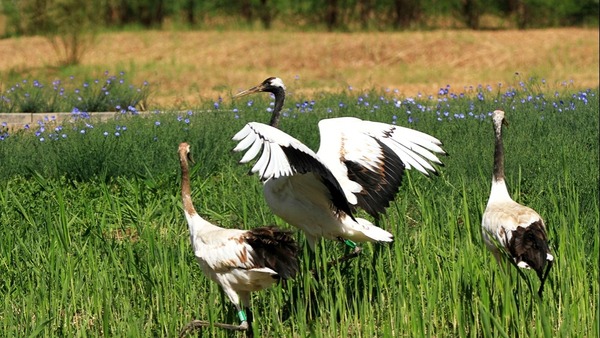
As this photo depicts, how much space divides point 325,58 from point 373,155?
14.2 m

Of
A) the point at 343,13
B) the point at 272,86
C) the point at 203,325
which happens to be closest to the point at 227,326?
the point at 203,325

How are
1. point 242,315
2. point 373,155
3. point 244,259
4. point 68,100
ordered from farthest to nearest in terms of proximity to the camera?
1. point 68,100
2. point 373,155
3. point 242,315
4. point 244,259

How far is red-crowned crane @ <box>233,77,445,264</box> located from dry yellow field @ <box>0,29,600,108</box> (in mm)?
10042

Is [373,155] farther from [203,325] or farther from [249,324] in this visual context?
[203,325]

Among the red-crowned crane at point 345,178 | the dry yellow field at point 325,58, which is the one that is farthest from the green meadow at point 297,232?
the dry yellow field at point 325,58

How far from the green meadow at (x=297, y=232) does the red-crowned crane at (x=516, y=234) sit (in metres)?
0.07

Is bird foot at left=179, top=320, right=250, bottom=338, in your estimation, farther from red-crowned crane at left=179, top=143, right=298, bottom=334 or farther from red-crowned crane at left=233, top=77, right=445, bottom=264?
red-crowned crane at left=233, top=77, right=445, bottom=264

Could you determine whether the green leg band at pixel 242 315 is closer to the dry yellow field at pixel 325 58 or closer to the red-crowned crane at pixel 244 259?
the red-crowned crane at pixel 244 259

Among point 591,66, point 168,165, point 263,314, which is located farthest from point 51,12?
point 263,314

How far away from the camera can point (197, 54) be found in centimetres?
2095

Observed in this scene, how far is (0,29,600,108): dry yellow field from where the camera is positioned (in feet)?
59.2

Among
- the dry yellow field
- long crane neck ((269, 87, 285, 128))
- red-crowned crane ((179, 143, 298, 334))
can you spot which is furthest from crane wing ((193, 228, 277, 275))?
the dry yellow field

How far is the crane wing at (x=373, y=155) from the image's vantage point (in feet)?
20.1

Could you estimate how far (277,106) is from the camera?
6.73m
